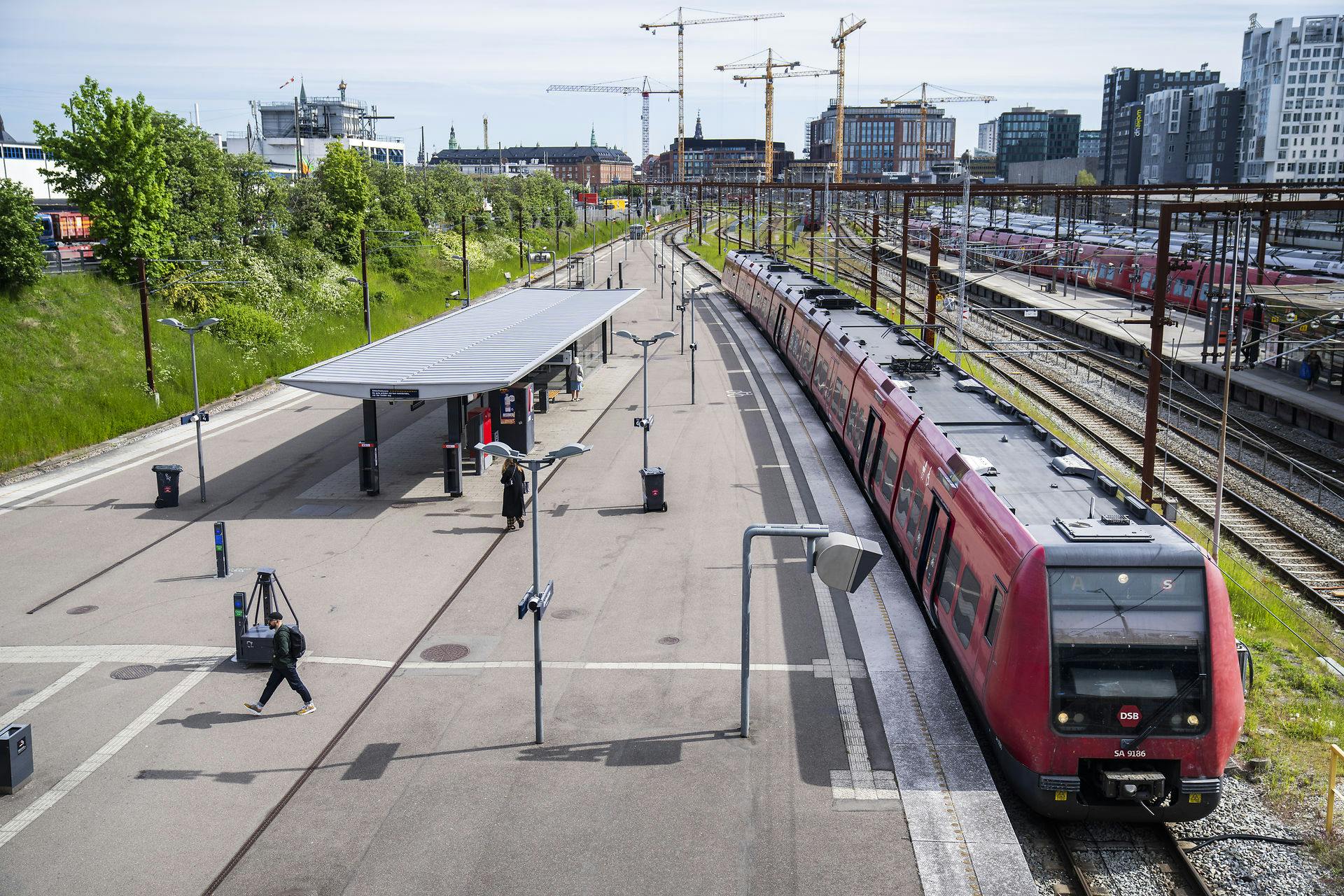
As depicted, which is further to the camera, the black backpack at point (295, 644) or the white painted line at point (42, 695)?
the white painted line at point (42, 695)

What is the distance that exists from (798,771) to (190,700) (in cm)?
844

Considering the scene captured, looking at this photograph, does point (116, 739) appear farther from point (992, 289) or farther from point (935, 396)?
point (992, 289)

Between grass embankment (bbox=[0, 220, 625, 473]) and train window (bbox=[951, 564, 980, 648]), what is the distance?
25.7 m

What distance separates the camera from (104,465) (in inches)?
1149

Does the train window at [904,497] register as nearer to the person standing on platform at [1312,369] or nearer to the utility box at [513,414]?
the utility box at [513,414]

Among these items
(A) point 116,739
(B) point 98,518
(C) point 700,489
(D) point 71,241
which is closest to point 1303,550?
(C) point 700,489

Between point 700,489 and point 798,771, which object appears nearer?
point 798,771

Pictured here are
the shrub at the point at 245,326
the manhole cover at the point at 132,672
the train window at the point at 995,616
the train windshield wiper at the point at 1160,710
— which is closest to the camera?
the train windshield wiper at the point at 1160,710

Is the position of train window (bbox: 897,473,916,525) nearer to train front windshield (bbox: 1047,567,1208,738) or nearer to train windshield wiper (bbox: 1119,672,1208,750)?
train front windshield (bbox: 1047,567,1208,738)

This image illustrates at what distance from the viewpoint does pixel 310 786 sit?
42.1 ft

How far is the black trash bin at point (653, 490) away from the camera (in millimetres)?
23594

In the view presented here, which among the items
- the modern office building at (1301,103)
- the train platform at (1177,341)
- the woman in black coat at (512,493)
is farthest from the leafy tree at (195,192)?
the modern office building at (1301,103)

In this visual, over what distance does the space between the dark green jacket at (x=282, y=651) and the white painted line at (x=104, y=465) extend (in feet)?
47.1

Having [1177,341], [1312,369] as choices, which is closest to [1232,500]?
[1312,369]
